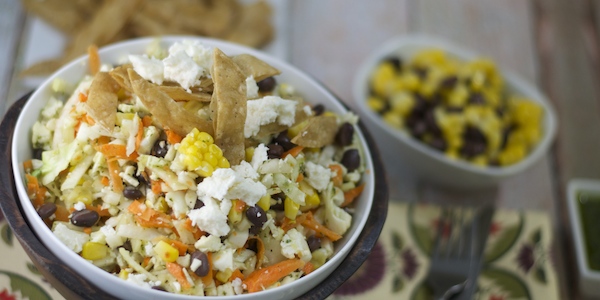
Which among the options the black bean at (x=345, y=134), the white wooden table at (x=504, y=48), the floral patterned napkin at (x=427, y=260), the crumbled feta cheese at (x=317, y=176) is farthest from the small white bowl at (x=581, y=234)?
the crumbled feta cheese at (x=317, y=176)

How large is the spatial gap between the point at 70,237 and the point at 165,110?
0.39 metres

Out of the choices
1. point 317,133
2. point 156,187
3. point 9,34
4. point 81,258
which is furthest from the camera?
point 9,34

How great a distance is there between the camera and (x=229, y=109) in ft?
5.22

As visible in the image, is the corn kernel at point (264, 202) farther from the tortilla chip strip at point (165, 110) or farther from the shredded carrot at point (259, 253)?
the tortilla chip strip at point (165, 110)

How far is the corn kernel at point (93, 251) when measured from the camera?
1493mm

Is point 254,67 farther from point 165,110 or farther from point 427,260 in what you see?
point 427,260

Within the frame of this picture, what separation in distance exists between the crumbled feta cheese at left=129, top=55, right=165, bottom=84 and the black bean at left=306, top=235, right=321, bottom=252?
599 millimetres

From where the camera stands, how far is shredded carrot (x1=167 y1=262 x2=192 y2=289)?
4.84ft

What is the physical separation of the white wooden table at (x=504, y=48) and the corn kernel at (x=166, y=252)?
1.91m

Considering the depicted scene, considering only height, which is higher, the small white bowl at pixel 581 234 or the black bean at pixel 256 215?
the black bean at pixel 256 215

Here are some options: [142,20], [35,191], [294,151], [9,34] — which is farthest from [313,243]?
[9,34]

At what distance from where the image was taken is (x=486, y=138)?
10.6ft

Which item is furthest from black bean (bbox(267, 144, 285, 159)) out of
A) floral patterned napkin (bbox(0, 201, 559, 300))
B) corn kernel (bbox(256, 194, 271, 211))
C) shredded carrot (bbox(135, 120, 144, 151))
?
floral patterned napkin (bbox(0, 201, 559, 300))

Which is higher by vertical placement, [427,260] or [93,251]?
[93,251]
